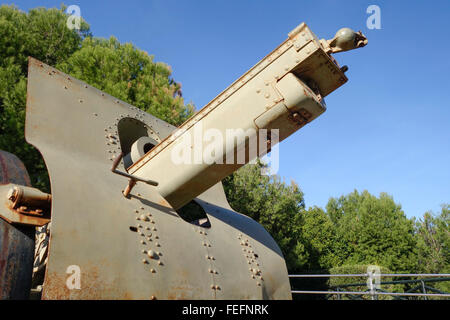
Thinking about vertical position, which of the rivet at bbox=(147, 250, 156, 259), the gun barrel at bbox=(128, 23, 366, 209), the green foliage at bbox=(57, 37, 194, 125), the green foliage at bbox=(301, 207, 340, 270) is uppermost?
the green foliage at bbox=(57, 37, 194, 125)

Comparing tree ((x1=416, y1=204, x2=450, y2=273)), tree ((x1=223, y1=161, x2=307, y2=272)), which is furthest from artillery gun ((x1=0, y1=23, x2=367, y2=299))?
tree ((x1=416, y1=204, x2=450, y2=273))

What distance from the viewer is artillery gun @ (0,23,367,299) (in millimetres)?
1956

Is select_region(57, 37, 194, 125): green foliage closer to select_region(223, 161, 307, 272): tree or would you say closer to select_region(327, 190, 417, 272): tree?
select_region(223, 161, 307, 272): tree

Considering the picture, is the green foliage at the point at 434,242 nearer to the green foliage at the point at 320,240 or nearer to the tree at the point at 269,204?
the green foliage at the point at 320,240

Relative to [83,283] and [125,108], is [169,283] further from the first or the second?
[125,108]

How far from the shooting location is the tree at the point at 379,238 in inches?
854

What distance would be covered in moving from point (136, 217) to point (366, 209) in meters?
24.9

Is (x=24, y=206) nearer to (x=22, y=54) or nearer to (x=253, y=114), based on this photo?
(x=253, y=114)

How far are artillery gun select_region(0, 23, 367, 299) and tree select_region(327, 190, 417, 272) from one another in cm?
2112

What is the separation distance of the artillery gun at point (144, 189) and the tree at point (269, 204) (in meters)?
10.00

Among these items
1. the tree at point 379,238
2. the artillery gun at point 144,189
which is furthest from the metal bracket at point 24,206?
the tree at point 379,238

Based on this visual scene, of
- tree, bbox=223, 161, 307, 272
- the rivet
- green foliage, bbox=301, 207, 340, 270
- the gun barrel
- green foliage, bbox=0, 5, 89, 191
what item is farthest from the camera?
green foliage, bbox=301, 207, 340, 270
